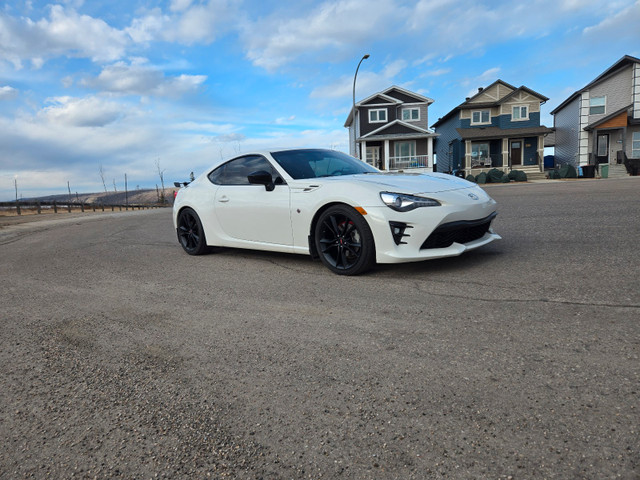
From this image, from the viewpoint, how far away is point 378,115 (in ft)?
124

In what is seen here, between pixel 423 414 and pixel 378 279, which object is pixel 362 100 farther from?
pixel 423 414

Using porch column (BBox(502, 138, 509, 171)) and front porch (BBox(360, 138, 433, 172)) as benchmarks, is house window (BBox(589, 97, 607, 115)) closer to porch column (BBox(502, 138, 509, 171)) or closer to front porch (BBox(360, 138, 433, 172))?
porch column (BBox(502, 138, 509, 171))

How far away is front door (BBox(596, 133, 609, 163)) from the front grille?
116 ft

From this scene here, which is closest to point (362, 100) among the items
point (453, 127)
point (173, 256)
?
point (453, 127)

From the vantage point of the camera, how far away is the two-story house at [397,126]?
36.9 meters

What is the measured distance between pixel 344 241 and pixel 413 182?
0.96 m

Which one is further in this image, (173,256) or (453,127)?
(453,127)

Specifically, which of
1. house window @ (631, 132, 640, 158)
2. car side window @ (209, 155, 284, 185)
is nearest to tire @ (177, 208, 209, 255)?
car side window @ (209, 155, 284, 185)

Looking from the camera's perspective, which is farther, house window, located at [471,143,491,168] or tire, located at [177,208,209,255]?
house window, located at [471,143,491,168]

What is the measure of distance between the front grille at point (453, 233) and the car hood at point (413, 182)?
0.40 m

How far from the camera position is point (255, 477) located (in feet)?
5.30

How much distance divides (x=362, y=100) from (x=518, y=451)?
37648mm

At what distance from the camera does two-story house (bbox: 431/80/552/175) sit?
36281 mm

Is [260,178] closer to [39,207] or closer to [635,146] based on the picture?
[39,207]
